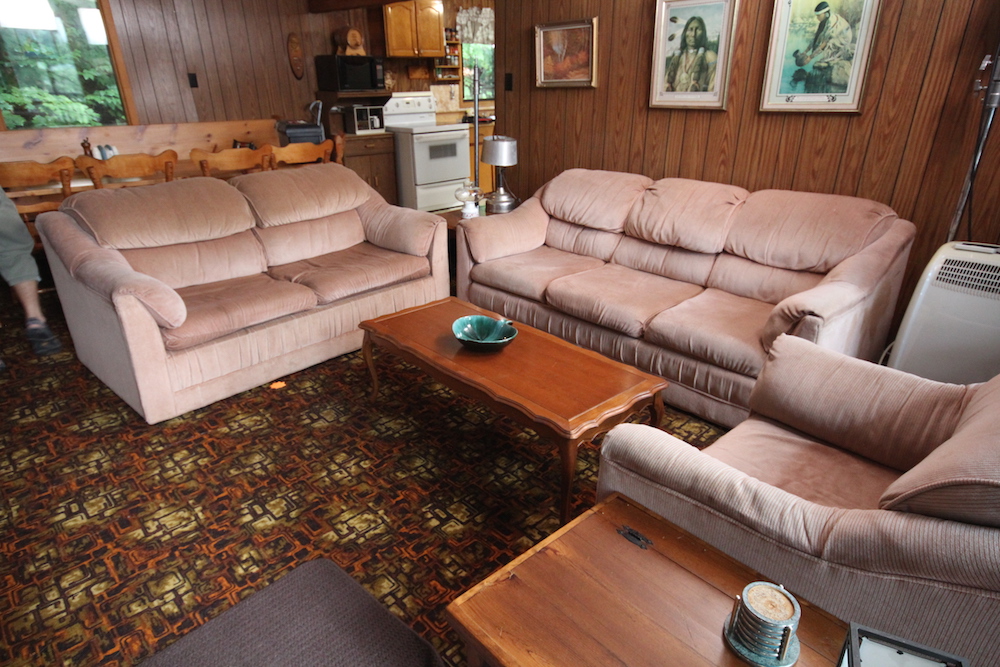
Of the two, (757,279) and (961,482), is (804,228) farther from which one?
(961,482)

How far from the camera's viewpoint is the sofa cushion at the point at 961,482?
94 cm

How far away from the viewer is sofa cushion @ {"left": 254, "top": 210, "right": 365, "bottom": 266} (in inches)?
127

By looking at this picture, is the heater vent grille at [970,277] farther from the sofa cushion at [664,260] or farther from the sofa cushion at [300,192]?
the sofa cushion at [300,192]

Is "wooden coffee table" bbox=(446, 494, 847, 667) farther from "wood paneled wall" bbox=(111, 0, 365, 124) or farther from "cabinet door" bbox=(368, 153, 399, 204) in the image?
"cabinet door" bbox=(368, 153, 399, 204)

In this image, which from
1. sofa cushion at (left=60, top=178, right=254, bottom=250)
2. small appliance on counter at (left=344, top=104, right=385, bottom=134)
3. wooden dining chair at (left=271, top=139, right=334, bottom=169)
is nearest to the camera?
sofa cushion at (left=60, top=178, right=254, bottom=250)

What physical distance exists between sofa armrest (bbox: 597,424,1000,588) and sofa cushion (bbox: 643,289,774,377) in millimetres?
1073

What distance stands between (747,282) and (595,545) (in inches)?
76.9

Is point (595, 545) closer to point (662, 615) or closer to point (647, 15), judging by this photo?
A: point (662, 615)

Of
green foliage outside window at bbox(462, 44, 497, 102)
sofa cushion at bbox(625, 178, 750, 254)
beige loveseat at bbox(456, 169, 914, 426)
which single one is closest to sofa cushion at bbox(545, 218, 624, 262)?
beige loveseat at bbox(456, 169, 914, 426)

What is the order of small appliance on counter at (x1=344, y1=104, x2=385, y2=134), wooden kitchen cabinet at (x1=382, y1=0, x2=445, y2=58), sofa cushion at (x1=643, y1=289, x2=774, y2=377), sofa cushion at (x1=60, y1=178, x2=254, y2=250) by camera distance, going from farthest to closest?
wooden kitchen cabinet at (x1=382, y1=0, x2=445, y2=58)
small appliance on counter at (x1=344, y1=104, x2=385, y2=134)
sofa cushion at (x1=60, y1=178, x2=254, y2=250)
sofa cushion at (x1=643, y1=289, x2=774, y2=377)

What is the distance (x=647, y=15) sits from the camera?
321cm

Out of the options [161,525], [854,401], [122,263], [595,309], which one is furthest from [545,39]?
[161,525]

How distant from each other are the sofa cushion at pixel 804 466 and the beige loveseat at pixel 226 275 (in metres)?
2.07

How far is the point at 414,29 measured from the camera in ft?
19.8
